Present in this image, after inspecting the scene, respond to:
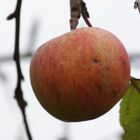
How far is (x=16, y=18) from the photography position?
5.51 feet

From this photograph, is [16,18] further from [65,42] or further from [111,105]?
[111,105]

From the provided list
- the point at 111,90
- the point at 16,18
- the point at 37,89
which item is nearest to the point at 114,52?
the point at 111,90

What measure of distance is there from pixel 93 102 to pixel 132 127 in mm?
480

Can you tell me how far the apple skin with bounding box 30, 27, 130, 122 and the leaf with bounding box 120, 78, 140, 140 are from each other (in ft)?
1.28

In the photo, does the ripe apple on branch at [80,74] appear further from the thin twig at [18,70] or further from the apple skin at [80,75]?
the thin twig at [18,70]

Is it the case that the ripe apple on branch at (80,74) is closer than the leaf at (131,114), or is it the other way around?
the ripe apple on branch at (80,74)

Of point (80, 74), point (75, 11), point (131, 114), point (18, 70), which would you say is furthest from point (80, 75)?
point (131, 114)

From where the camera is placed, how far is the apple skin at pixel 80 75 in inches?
56.3

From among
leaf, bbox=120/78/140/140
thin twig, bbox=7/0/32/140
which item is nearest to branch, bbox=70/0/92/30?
thin twig, bbox=7/0/32/140

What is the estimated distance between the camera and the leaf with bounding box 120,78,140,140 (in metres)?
1.89

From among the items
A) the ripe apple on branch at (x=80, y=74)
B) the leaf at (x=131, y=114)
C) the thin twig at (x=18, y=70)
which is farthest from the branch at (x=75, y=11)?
the leaf at (x=131, y=114)

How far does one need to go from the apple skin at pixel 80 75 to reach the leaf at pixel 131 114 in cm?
39

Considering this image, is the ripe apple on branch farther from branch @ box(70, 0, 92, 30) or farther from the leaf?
the leaf

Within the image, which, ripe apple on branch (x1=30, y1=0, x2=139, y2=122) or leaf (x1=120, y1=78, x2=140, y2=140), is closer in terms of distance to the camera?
ripe apple on branch (x1=30, y1=0, x2=139, y2=122)
